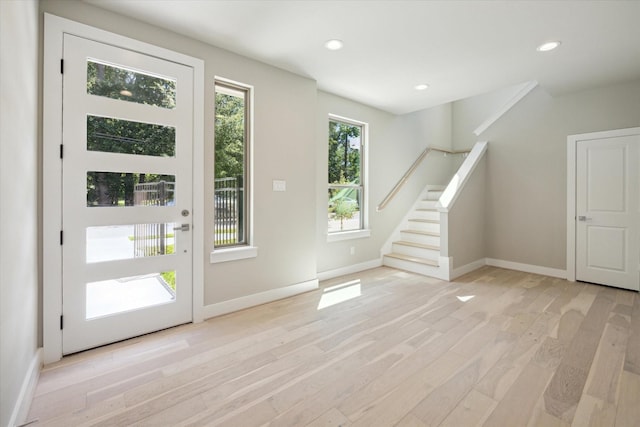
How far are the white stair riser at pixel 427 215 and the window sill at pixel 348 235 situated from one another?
1303 millimetres

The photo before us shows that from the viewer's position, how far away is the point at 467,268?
4.67 meters

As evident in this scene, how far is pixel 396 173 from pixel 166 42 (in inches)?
155

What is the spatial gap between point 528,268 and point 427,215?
173 centimetres

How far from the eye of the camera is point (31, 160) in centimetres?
197

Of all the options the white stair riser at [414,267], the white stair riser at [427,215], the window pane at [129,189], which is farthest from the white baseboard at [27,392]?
the white stair riser at [427,215]

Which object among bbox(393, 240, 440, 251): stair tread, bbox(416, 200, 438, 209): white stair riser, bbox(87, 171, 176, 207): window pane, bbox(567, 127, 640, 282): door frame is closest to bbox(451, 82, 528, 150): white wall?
bbox(416, 200, 438, 209): white stair riser

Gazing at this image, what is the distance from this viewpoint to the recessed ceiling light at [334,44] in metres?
2.79

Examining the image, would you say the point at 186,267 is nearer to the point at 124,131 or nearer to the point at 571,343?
the point at 124,131

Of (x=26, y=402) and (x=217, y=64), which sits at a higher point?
(x=217, y=64)

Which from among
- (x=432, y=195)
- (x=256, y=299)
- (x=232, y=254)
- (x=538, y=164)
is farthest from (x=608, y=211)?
(x=232, y=254)

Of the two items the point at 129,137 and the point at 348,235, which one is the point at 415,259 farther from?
the point at 129,137

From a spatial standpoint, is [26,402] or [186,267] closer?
[26,402]

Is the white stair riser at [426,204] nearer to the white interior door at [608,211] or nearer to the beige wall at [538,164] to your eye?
the beige wall at [538,164]

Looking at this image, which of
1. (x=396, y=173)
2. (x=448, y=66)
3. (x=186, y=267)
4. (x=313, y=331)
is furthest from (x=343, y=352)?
(x=396, y=173)
